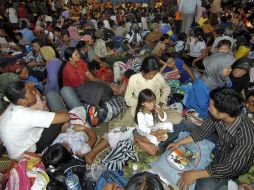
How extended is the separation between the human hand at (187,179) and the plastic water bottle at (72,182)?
986 millimetres

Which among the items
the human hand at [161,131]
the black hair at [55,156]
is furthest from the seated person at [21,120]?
the human hand at [161,131]

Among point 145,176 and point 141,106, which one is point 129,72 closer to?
point 141,106

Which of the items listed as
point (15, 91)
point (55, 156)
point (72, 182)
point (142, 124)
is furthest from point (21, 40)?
point (72, 182)

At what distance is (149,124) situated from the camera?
328 centimetres

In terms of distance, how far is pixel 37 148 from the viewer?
3172mm

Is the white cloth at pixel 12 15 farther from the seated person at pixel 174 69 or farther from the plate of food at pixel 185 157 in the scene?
the plate of food at pixel 185 157

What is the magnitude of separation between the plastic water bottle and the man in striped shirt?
0.98m

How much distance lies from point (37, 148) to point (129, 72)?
2123 millimetres

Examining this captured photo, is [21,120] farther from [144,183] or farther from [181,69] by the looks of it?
[181,69]

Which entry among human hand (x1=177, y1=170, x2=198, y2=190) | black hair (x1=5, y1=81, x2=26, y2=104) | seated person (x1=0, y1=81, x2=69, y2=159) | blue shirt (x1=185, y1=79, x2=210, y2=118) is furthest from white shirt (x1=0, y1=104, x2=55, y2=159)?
blue shirt (x1=185, y1=79, x2=210, y2=118)

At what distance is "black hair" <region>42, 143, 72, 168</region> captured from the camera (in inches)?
104

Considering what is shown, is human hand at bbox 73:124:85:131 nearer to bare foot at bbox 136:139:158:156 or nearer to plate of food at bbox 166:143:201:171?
bare foot at bbox 136:139:158:156

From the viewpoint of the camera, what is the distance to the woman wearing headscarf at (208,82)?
3.74 m

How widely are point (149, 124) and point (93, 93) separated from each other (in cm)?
99
